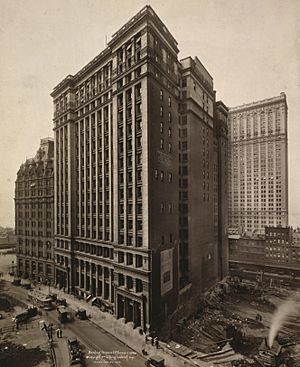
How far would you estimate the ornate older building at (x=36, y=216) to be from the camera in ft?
209

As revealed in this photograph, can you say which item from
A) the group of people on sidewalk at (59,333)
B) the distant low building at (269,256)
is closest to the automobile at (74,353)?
the group of people on sidewalk at (59,333)

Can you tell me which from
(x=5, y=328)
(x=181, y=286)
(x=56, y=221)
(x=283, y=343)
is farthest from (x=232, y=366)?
(x=56, y=221)

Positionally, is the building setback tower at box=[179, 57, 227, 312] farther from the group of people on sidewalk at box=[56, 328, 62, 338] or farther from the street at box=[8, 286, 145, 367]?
the group of people on sidewalk at box=[56, 328, 62, 338]

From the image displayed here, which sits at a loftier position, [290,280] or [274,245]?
[274,245]

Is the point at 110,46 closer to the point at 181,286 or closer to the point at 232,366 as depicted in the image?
the point at 181,286

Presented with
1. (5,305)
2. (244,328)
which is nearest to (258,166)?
(244,328)

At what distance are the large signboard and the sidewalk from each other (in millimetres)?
6790

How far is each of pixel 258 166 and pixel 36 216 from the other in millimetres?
70753

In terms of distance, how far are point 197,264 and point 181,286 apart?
7.02 meters

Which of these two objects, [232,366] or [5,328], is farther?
[5,328]

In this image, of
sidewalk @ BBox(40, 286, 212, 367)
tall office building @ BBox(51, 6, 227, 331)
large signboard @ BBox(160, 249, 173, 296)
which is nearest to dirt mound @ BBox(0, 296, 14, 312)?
sidewalk @ BBox(40, 286, 212, 367)

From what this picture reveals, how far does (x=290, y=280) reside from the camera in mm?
70125

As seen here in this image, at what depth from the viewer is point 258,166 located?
90688 millimetres

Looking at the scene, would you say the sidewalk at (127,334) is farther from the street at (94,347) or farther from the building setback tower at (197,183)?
the building setback tower at (197,183)
